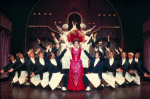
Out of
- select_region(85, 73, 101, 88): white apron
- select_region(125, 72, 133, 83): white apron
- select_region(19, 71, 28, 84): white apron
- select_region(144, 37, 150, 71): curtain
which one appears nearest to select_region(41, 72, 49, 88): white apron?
select_region(19, 71, 28, 84): white apron

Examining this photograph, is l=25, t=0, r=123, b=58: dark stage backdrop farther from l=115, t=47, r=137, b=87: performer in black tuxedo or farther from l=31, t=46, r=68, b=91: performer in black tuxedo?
l=31, t=46, r=68, b=91: performer in black tuxedo

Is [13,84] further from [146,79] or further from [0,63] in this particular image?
[146,79]

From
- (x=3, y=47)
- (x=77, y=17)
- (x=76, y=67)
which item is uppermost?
(x=77, y=17)

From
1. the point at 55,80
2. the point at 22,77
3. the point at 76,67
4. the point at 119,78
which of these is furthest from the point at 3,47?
the point at 119,78

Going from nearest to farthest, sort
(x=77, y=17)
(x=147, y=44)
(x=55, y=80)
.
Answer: (x=55, y=80)
(x=147, y=44)
(x=77, y=17)

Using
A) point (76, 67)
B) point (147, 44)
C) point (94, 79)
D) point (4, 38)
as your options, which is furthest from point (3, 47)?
point (147, 44)

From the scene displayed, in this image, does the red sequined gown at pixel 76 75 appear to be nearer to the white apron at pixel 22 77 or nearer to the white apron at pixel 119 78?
the white apron at pixel 119 78

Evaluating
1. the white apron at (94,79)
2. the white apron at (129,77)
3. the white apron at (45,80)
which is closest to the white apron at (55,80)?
the white apron at (45,80)

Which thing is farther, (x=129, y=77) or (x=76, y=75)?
(x=129, y=77)

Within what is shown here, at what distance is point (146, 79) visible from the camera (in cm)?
463

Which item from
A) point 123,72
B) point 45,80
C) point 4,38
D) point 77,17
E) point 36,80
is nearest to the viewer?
point 45,80

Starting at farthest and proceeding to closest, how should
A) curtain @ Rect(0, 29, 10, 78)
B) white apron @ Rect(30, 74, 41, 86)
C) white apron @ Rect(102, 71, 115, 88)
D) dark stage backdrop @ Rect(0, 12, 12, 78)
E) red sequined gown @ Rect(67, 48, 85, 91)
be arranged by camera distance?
curtain @ Rect(0, 29, 10, 78) < dark stage backdrop @ Rect(0, 12, 12, 78) < white apron @ Rect(30, 74, 41, 86) < white apron @ Rect(102, 71, 115, 88) < red sequined gown @ Rect(67, 48, 85, 91)

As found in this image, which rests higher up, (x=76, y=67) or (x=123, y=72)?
(x=76, y=67)

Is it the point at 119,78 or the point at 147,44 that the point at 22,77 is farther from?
the point at 147,44
